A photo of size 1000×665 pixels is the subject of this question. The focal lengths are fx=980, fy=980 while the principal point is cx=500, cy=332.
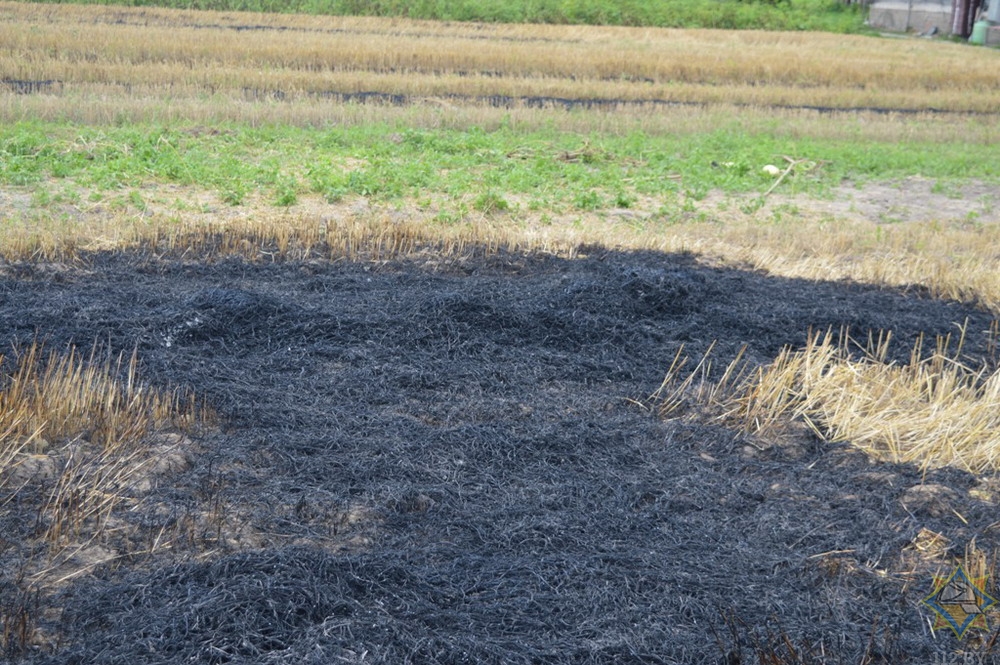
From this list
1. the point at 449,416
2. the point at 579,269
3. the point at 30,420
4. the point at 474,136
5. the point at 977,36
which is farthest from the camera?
the point at 977,36

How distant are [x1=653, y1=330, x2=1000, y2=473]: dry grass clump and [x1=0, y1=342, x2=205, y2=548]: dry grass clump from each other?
3.11m

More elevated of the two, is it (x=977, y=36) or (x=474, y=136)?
(x=977, y=36)

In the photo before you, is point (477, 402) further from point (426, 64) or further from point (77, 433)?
point (426, 64)

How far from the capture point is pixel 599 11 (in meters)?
35.5

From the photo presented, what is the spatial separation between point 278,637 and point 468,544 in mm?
1082

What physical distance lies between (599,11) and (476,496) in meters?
33.2

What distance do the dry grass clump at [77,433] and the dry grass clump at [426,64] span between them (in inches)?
473

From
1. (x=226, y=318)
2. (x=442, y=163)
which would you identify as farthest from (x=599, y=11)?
(x=226, y=318)

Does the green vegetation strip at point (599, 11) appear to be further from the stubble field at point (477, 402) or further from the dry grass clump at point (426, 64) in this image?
the stubble field at point (477, 402)

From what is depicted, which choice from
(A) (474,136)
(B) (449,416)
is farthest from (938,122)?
(B) (449,416)

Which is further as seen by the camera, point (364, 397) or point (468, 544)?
point (364, 397)

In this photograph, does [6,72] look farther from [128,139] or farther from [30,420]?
[30,420]

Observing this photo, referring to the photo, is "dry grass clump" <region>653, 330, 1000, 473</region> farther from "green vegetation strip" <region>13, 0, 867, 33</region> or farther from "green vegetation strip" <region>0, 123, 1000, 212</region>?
"green vegetation strip" <region>13, 0, 867, 33</region>

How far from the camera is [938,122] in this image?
69.2 feet
